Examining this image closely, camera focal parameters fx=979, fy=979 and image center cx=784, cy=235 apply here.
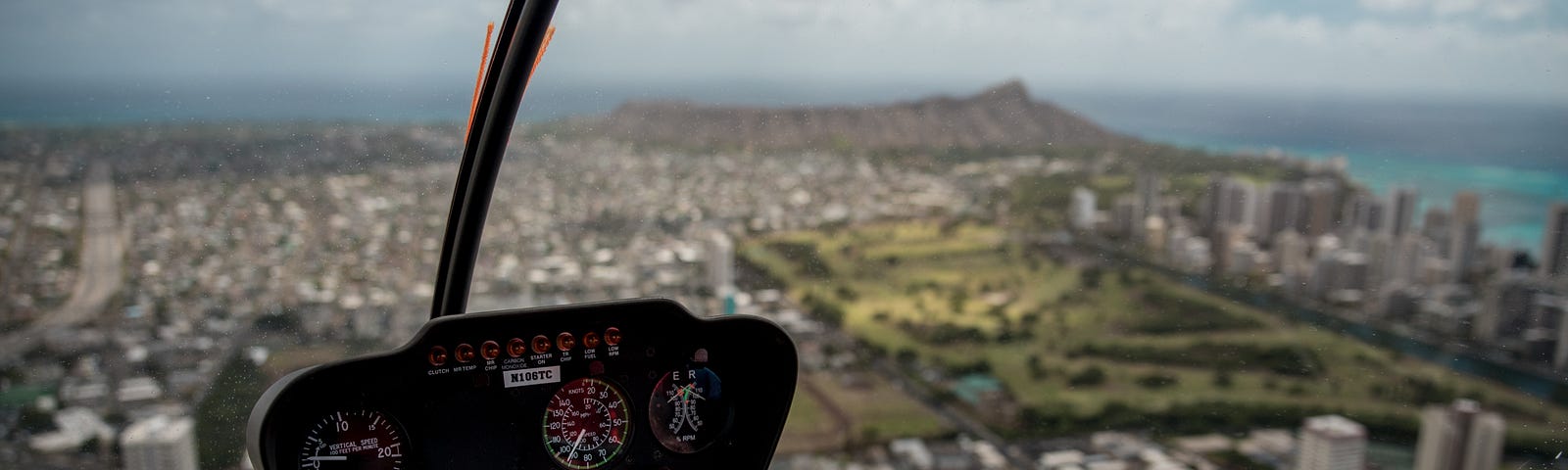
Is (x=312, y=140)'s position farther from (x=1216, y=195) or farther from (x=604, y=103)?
(x=1216, y=195)

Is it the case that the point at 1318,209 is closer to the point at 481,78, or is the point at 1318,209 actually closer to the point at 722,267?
the point at 722,267

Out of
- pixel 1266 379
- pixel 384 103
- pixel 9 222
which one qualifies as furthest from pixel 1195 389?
pixel 9 222

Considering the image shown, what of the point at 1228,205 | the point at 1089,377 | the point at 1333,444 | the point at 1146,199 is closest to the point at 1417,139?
the point at 1228,205

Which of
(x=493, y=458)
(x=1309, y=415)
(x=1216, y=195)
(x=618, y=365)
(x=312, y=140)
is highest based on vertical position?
(x=312, y=140)

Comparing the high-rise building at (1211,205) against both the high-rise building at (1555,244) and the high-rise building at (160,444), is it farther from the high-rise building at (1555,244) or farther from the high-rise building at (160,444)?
the high-rise building at (160,444)

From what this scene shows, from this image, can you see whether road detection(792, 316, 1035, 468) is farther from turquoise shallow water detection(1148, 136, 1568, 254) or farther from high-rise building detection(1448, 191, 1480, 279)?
high-rise building detection(1448, 191, 1480, 279)

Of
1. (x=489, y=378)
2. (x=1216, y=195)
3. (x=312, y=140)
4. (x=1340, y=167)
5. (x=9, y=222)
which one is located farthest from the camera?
(x=1216, y=195)

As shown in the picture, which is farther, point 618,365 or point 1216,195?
point 1216,195

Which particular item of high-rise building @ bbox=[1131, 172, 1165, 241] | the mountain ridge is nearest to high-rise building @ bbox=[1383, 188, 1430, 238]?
high-rise building @ bbox=[1131, 172, 1165, 241]

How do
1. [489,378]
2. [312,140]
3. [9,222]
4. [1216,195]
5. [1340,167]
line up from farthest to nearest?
[1216,195], [1340,167], [312,140], [9,222], [489,378]
